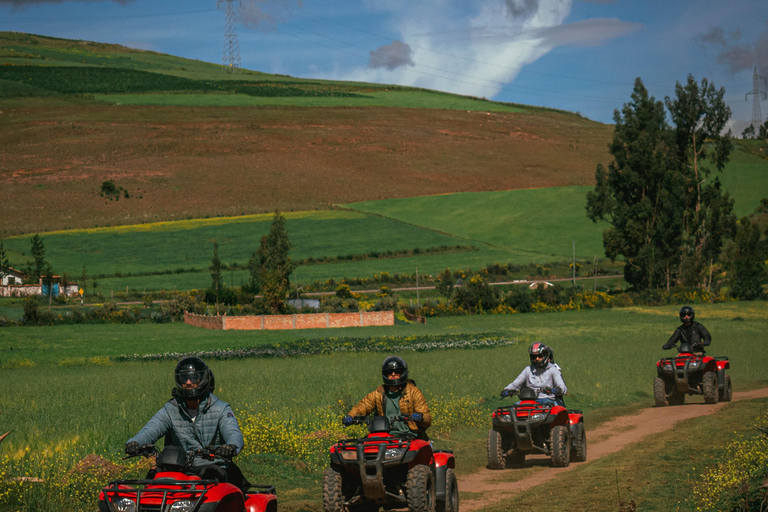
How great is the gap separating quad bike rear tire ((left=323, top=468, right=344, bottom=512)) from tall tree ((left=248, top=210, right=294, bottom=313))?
49.7 meters

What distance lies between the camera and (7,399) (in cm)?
2202

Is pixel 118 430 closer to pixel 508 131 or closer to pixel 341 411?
pixel 341 411

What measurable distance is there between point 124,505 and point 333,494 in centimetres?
332

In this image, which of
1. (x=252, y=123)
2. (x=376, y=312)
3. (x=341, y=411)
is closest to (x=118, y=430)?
(x=341, y=411)

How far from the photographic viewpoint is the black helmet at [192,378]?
24.8ft

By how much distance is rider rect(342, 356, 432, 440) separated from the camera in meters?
10.0

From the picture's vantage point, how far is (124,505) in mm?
6512

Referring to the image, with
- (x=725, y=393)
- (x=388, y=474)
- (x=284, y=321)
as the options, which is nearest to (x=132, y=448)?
(x=388, y=474)

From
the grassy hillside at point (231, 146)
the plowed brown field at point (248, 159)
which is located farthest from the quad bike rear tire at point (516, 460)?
the plowed brown field at point (248, 159)

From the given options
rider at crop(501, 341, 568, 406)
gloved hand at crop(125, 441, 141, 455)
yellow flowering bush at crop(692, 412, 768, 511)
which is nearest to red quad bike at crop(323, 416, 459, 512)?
gloved hand at crop(125, 441, 141, 455)

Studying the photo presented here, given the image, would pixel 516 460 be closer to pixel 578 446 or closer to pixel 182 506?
pixel 578 446

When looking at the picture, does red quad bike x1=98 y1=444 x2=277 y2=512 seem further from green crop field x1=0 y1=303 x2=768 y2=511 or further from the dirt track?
the dirt track

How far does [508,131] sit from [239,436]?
156732 mm

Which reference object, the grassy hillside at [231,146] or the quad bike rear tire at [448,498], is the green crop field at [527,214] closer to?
the grassy hillside at [231,146]
